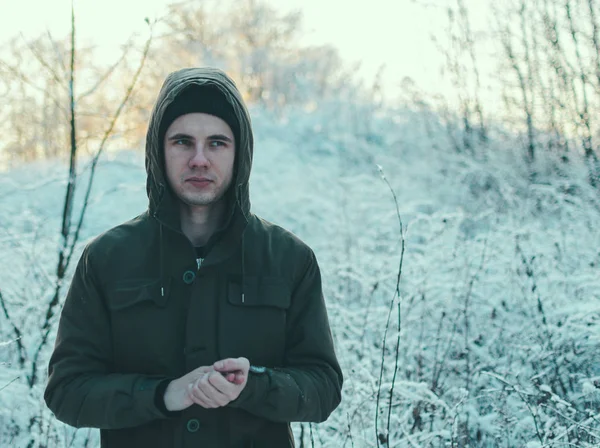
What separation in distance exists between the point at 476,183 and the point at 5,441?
629 centimetres

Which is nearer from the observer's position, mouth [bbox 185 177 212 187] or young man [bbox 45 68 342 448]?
young man [bbox 45 68 342 448]

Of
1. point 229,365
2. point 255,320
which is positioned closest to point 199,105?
point 255,320

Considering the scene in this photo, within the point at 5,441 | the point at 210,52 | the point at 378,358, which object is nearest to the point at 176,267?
the point at 5,441

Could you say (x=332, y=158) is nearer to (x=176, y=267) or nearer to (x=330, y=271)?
(x=330, y=271)

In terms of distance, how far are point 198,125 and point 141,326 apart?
623mm

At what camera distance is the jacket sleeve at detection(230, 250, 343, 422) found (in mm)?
1609

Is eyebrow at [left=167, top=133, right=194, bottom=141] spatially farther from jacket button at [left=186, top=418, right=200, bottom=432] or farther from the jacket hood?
jacket button at [left=186, top=418, right=200, bottom=432]

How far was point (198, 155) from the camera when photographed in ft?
5.85

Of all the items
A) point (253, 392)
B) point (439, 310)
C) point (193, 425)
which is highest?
point (253, 392)

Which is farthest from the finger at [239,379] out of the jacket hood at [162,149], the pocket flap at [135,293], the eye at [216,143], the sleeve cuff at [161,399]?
the eye at [216,143]

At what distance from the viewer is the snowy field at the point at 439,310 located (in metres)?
3.00

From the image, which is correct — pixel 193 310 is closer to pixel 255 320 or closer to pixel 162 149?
pixel 255 320

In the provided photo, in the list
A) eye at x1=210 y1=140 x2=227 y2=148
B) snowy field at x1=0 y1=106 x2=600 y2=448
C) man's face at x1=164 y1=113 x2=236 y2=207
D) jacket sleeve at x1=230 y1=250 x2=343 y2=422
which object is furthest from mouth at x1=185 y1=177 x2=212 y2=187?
snowy field at x1=0 y1=106 x2=600 y2=448

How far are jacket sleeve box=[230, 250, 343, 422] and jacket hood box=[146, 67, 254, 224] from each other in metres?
0.32
